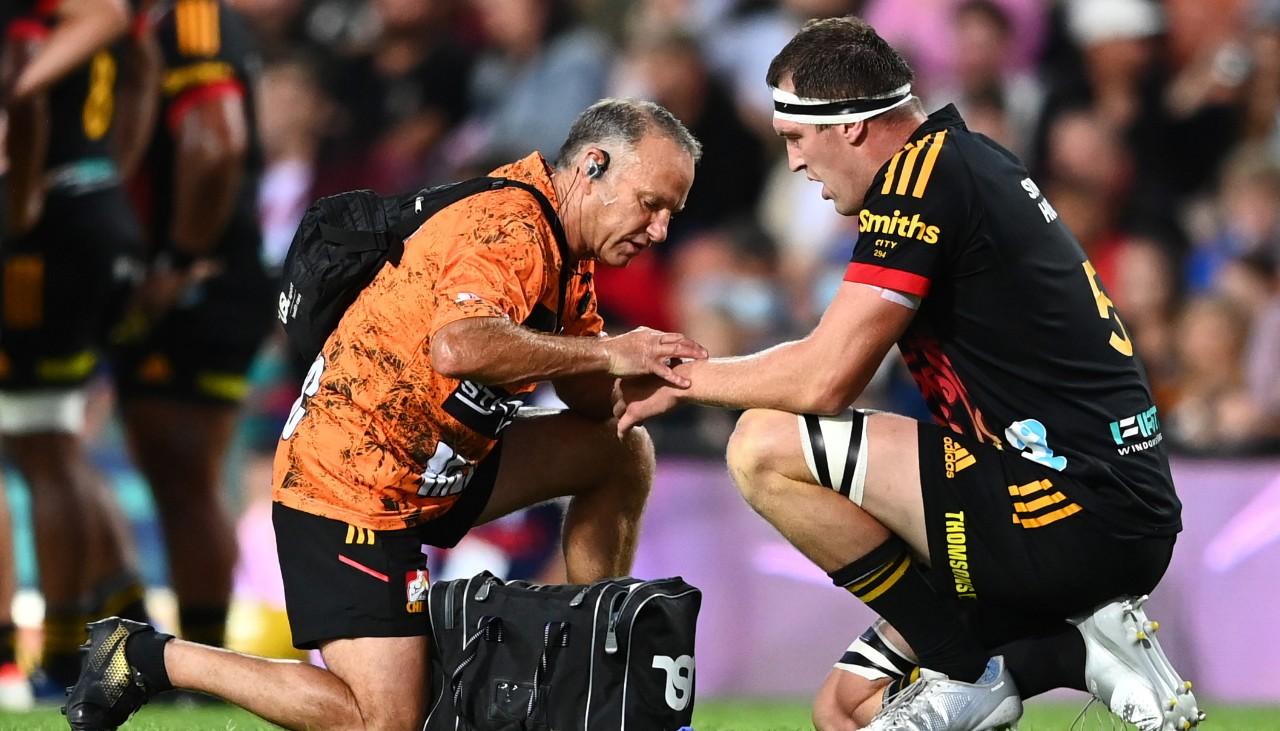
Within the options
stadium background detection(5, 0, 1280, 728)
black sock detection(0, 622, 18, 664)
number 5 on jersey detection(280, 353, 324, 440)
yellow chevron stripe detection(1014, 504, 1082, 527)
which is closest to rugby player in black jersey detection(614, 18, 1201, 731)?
yellow chevron stripe detection(1014, 504, 1082, 527)

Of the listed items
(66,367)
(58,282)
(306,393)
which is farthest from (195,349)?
(306,393)

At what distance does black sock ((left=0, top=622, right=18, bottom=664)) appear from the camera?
698 centimetres

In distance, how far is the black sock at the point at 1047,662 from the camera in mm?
4723

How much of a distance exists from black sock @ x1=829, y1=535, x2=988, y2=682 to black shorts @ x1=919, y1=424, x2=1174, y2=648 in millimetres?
81

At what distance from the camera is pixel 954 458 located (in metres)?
4.65

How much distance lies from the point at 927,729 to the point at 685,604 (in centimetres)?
72

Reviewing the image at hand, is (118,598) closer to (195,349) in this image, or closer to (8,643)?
(8,643)

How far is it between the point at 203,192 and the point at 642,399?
348 centimetres

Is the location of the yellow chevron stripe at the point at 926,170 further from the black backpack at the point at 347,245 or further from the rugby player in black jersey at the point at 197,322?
the rugby player in black jersey at the point at 197,322

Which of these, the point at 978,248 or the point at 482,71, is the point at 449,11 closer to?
the point at 482,71

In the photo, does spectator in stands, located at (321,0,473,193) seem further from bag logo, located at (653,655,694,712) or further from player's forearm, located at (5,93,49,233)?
bag logo, located at (653,655,694,712)

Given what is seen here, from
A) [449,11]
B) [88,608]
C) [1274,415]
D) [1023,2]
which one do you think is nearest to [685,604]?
[88,608]

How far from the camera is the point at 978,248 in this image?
4488mm

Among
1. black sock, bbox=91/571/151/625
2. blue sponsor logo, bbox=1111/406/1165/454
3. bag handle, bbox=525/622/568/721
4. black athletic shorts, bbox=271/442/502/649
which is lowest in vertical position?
black sock, bbox=91/571/151/625
